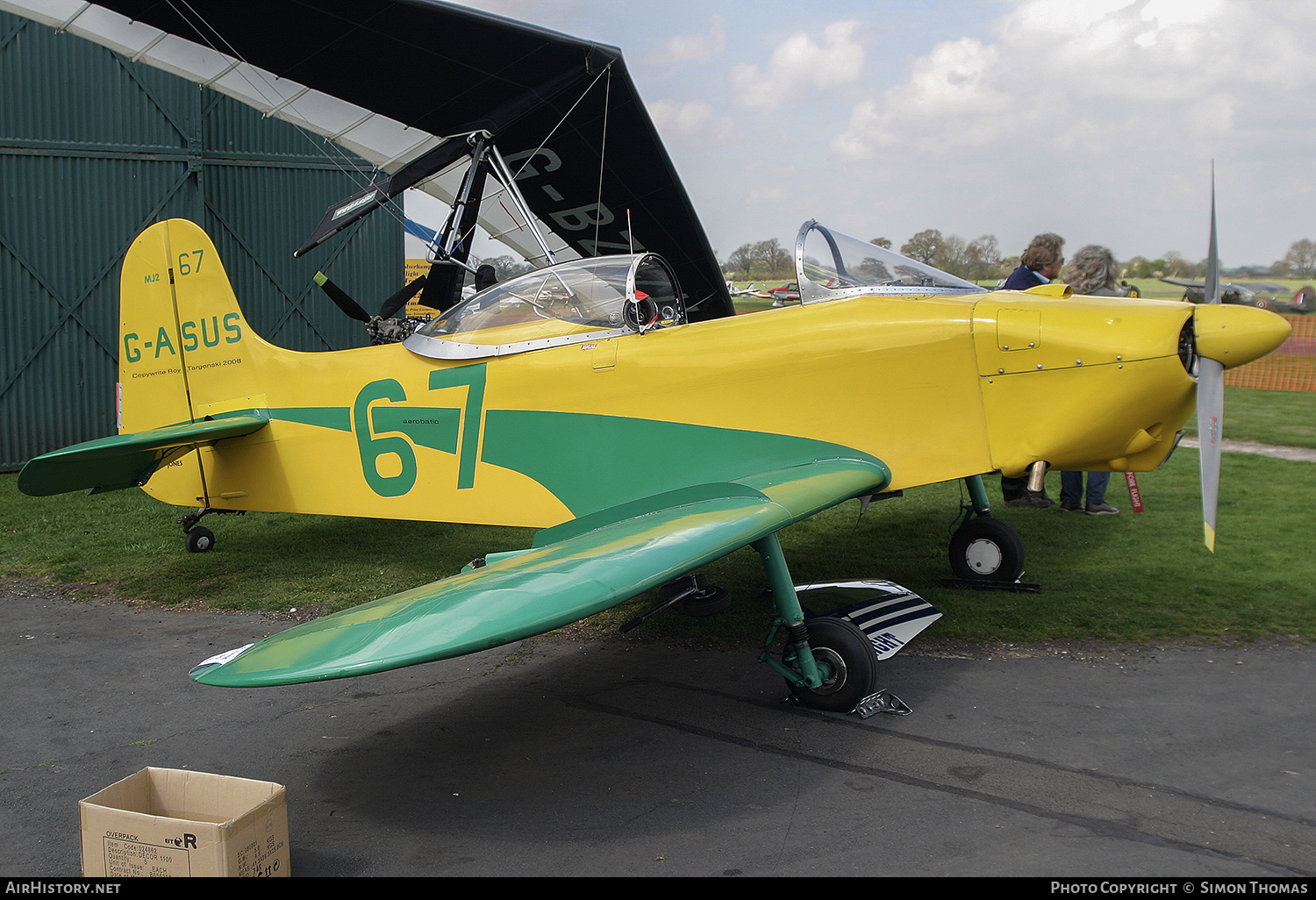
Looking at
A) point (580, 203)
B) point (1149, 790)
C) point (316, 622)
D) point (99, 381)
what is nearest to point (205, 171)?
point (99, 381)

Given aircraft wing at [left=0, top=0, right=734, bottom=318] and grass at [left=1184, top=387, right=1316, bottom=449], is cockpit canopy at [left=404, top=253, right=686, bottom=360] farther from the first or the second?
grass at [left=1184, top=387, right=1316, bottom=449]

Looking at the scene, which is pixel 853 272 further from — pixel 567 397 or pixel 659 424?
pixel 567 397

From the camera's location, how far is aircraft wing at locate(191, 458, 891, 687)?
8.52 feet

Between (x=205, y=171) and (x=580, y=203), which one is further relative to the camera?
(x=205, y=171)

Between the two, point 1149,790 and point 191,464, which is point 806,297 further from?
point 191,464

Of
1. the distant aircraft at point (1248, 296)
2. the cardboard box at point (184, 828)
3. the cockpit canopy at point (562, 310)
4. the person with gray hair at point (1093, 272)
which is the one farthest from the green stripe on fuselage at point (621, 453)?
the person with gray hair at point (1093, 272)

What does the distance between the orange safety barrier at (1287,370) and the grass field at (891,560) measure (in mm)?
10061

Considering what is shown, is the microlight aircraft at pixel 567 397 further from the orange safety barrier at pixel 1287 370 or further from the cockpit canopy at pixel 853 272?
the orange safety barrier at pixel 1287 370

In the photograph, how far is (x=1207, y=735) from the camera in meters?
3.73

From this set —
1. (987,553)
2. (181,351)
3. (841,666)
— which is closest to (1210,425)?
(987,553)

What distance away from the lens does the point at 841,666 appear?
4.01m

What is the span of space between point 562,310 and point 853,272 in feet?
5.64

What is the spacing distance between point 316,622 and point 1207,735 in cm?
370

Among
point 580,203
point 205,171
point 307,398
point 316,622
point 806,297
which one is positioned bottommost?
point 316,622
